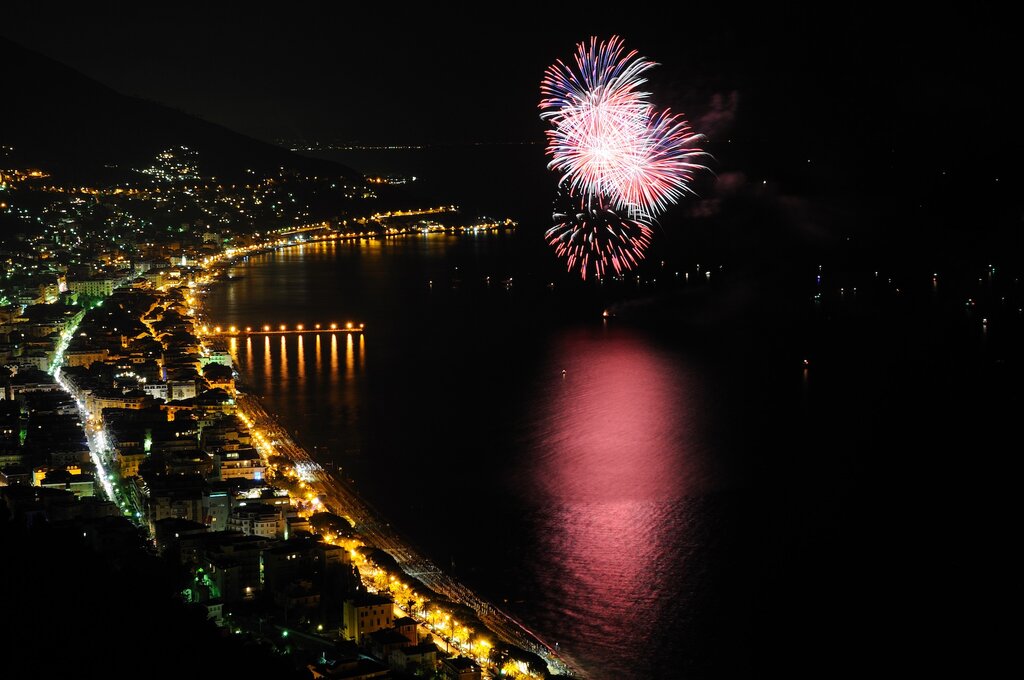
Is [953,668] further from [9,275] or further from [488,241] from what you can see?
[488,241]

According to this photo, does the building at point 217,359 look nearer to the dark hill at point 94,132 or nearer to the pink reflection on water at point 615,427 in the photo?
the pink reflection on water at point 615,427

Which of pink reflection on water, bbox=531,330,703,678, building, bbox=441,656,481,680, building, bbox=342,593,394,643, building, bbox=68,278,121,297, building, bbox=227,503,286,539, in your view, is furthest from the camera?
building, bbox=68,278,121,297

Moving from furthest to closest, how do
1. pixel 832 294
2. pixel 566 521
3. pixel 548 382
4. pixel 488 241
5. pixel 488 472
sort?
pixel 488 241, pixel 832 294, pixel 548 382, pixel 488 472, pixel 566 521

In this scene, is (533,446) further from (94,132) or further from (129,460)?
(94,132)

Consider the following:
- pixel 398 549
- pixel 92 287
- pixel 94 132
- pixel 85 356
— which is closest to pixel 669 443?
pixel 398 549

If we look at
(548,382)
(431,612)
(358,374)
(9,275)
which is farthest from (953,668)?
(9,275)

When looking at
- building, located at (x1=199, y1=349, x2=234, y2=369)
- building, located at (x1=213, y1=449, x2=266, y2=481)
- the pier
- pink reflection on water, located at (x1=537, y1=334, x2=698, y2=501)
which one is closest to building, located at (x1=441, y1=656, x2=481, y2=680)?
pink reflection on water, located at (x1=537, y1=334, x2=698, y2=501)

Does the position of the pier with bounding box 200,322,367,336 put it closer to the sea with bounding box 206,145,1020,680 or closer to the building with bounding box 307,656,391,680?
Result: the sea with bounding box 206,145,1020,680
